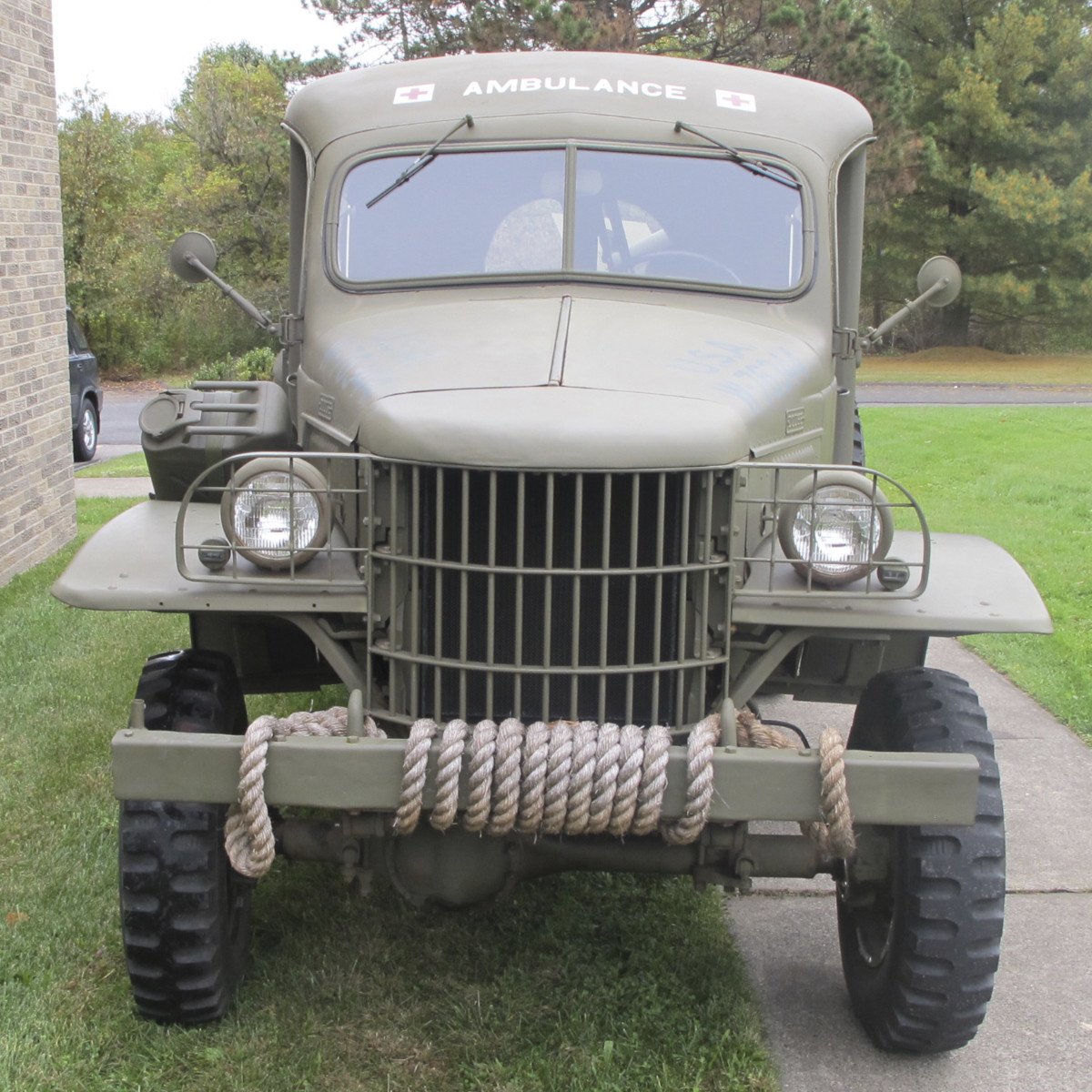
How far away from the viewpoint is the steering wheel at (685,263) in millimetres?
4293

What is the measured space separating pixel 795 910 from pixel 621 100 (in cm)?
272

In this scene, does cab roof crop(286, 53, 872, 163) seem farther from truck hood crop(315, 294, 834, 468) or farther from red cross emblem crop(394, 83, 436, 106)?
truck hood crop(315, 294, 834, 468)

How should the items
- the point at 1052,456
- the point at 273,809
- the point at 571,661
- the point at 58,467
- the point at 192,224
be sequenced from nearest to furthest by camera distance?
the point at 571,661 → the point at 273,809 → the point at 58,467 → the point at 1052,456 → the point at 192,224

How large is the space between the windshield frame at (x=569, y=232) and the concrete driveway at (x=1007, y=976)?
6.49 feet

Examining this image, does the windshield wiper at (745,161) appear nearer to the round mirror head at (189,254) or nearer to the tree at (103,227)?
the round mirror head at (189,254)

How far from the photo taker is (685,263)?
4324 mm

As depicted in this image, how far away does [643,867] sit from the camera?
3.34 m

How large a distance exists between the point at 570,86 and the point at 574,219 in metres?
0.59

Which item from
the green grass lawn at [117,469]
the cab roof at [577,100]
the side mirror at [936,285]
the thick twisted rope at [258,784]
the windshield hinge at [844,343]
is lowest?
the green grass lawn at [117,469]

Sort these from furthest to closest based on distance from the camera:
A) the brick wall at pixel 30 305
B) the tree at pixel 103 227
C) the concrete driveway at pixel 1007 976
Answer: the tree at pixel 103 227
the brick wall at pixel 30 305
the concrete driveway at pixel 1007 976

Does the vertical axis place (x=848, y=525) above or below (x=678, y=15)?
below

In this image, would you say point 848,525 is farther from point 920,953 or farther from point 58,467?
point 58,467

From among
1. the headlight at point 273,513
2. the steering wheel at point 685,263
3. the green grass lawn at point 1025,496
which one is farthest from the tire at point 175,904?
the green grass lawn at point 1025,496

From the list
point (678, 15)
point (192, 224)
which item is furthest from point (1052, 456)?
Answer: point (192, 224)
